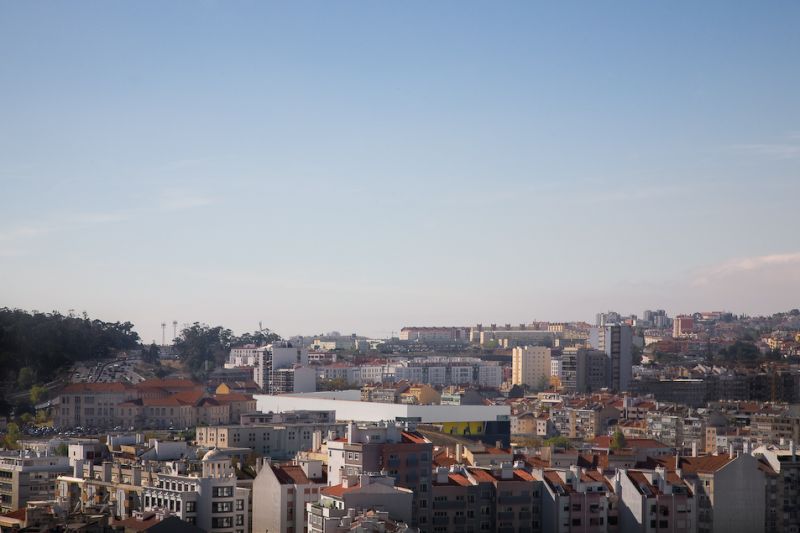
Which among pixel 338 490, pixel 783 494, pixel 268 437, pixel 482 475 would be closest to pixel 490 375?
pixel 268 437

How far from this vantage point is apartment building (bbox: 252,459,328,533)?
19.7 m

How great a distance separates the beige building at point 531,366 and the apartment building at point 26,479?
47616mm

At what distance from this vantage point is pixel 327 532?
17625 millimetres

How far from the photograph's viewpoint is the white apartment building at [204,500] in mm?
19500

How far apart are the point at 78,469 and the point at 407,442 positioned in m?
5.91

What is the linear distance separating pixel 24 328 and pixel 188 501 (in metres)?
29.0

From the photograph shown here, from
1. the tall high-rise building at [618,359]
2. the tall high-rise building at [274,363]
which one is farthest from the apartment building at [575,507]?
the tall high-rise building at [618,359]

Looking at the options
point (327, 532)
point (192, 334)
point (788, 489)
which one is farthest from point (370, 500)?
point (192, 334)

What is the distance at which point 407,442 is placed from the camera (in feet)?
68.0

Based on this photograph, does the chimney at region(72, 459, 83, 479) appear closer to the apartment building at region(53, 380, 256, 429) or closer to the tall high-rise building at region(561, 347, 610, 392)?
the apartment building at region(53, 380, 256, 429)

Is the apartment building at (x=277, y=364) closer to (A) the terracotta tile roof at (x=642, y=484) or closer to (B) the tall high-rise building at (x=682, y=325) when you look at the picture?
(A) the terracotta tile roof at (x=642, y=484)

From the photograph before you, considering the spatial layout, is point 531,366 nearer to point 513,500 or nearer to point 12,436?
point 12,436

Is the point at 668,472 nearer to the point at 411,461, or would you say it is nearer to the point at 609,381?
the point at 411,461

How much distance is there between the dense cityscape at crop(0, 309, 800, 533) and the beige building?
0.10m
